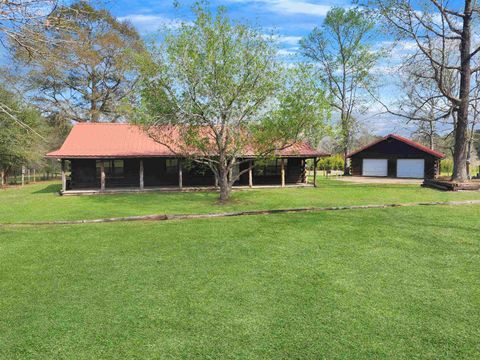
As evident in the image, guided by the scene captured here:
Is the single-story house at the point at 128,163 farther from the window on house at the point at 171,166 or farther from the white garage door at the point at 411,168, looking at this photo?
the white garage door at the point at 411,168

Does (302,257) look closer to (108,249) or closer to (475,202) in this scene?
(108,249)

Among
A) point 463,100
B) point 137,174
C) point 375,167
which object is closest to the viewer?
point 463,100

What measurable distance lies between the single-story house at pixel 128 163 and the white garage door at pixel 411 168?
49.4 ft

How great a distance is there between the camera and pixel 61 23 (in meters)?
4.74

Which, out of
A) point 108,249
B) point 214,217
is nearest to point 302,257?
point 108,249

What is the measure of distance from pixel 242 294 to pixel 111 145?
1829cm

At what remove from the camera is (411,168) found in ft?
108

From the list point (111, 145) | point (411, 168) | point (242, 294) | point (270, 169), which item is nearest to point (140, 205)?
point (111, 145)

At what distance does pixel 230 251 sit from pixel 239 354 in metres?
3.79

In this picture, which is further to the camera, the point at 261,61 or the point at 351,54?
the point at 351,54

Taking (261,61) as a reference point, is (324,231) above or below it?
below

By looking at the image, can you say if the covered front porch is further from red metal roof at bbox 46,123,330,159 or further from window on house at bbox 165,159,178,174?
red metal roof at bbox 46,123,330,159

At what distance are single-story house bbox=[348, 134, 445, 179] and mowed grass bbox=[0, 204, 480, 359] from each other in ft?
83.3

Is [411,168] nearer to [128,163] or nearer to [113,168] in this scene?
[128,163]
